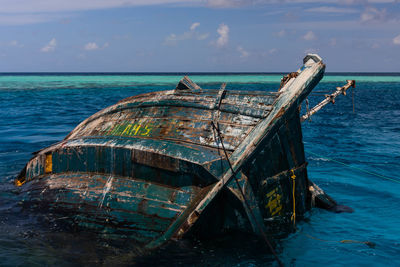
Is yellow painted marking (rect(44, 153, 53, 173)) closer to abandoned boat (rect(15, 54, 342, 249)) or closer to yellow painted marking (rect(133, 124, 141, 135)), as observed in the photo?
abandoned boat (rect(15, 54, 342, 249))

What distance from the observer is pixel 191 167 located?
4.94 meters

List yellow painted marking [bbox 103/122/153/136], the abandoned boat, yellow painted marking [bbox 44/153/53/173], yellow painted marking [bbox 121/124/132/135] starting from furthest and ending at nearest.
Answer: yellow painted marking [bbox 44/153/53/173] → yellow painted marking [bbox 121/124/132/135] → yellow painted marking [bbox 103/122/153/136] → the abandoned boat

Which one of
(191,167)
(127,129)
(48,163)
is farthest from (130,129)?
(48,163)

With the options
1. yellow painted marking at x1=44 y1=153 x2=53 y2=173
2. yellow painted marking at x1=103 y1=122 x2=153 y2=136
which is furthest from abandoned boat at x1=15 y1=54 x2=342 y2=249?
yellow painted marking at x1=44 y1=153 x2=53 y2=173

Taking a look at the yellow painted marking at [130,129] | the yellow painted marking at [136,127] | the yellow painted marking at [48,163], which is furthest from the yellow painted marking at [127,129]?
the yellow painted marking at [48,163]

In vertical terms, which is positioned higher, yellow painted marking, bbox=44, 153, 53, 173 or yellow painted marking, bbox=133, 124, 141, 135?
yellow painted marking, bbox=133, 124, 141, 135

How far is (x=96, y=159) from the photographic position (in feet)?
19.3

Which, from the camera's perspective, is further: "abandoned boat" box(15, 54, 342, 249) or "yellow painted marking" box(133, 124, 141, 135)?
"yellow painted marking" box(133, 124, 141, 135)

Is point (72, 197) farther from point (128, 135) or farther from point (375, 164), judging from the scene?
point (375, 164)

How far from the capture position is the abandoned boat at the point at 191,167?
4.91 m

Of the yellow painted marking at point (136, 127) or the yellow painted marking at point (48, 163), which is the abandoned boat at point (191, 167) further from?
the yellow painted marking at point (48, 163)

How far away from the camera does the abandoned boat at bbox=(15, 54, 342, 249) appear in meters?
4.91

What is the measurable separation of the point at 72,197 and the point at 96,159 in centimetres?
71

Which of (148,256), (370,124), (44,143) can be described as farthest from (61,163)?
(370,124)
